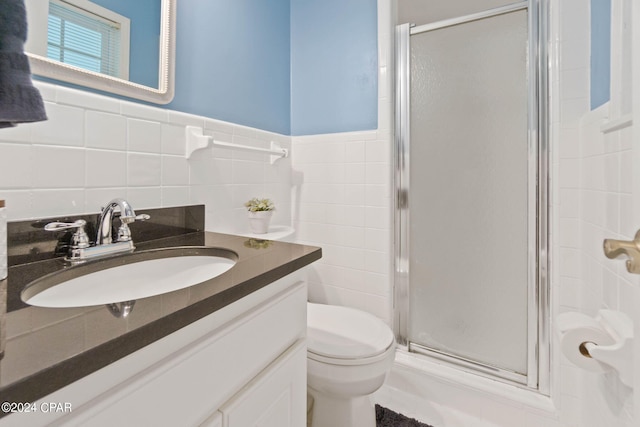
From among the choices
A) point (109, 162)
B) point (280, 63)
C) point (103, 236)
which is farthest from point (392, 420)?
point (280, 63)

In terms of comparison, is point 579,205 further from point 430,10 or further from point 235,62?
point 235,62

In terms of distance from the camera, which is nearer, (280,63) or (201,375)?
(201,375)

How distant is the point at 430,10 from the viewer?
1510 millimetres

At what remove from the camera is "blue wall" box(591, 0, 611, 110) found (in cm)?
87

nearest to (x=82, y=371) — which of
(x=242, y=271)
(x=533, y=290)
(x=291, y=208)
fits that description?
(x=242, y=271)

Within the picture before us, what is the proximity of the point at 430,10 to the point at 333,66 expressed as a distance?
1.83ft

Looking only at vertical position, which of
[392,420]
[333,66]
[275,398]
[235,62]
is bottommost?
[392,420]

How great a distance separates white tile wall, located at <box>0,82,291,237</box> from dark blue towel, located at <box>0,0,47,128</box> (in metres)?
0.27

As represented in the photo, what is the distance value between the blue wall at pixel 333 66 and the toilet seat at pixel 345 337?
36.2 inches

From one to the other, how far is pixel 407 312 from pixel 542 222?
724mm

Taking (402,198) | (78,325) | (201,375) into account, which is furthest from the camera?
(402,198)

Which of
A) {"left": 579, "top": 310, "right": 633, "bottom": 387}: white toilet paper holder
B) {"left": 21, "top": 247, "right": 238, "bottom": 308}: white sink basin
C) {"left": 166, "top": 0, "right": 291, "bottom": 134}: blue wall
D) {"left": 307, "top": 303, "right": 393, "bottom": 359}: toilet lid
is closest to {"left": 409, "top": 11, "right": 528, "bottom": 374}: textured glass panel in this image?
{"left": 307, "top": 303, "right": 393, "bottom": 359}: toilet lid

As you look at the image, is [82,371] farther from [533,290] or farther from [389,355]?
[533,290]

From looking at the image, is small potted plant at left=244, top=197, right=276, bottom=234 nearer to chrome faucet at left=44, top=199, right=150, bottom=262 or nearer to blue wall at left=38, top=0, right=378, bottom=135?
blue wall at left=38, top=0, right=378, bottom=135
